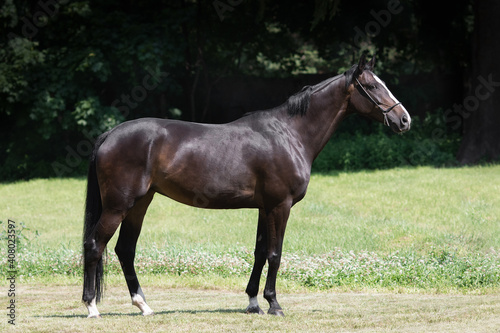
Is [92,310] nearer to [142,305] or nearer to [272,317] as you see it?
[142,305]

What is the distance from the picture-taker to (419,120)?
69.3ft

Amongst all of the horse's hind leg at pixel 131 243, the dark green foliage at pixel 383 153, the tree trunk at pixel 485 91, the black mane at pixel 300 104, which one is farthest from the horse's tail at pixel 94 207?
the tree trunk at pixel 485 91

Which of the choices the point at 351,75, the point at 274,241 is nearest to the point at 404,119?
the point at 351,75

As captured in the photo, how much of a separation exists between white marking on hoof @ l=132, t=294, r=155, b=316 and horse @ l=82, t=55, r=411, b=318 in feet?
0.04

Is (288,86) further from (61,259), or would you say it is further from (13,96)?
(61,259)

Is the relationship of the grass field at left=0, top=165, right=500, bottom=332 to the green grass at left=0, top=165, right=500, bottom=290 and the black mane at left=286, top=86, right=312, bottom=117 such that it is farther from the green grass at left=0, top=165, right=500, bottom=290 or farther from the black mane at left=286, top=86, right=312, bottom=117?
the black mane at left=286, top=86, right=312, bottom=117

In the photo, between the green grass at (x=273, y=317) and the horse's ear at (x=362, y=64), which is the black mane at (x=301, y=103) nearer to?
the horse's ear at (x=362, y=64)

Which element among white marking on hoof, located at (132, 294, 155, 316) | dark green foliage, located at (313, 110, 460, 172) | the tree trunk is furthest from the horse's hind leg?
the tree trunk

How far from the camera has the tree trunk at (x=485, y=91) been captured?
17.4 meters

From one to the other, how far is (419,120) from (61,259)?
14.0 metres

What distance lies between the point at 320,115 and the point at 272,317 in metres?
2.07

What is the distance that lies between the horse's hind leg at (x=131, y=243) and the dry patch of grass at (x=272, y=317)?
10.6 inches

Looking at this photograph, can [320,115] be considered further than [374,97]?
Yes

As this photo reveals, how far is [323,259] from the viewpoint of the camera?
9.53 metres
